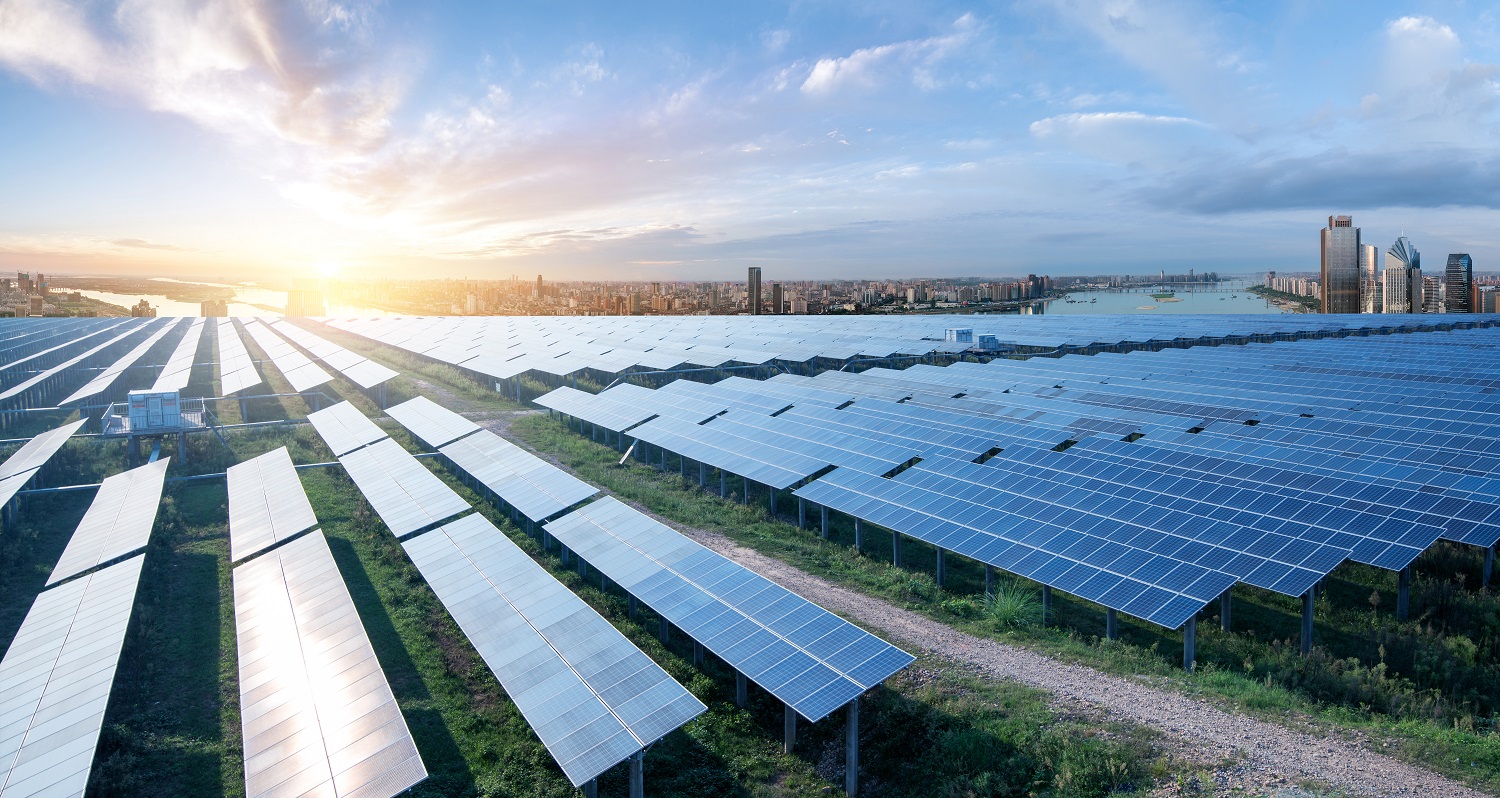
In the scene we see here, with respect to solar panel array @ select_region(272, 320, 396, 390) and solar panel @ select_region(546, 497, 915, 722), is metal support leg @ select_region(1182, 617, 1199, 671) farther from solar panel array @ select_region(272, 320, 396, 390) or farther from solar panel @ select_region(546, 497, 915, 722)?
solar panel array @ select_region(272, 320, 396, 390)

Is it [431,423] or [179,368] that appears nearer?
[431,423]

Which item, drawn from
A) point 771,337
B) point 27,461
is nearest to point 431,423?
point 27,461

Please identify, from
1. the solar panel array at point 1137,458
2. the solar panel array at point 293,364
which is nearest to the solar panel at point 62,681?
the solar panel array at point 1137,458

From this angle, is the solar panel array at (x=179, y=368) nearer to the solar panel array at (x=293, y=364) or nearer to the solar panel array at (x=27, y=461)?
the solar panel array at (x=27, y=461)

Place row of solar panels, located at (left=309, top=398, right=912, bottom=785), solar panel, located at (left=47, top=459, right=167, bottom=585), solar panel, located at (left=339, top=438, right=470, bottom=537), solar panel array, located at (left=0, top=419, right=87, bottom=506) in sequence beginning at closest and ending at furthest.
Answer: row of solar panels, located at (left=309, top=398, right=912, bottom=785) → solar panel, located at (left=47, top=459, right=167, bottom=585) → solar panel, located at (left=339, top=438, right=470, bottom=537) → solar panel array, located at (left=0, top=419, right=87, bottom=506)

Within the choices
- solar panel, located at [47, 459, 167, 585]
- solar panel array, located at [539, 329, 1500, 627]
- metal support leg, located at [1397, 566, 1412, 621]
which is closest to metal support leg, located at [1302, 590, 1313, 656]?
solar panel array, located at [539, 329, 1500, 627]

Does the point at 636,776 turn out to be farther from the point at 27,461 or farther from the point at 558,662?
the point at 27,461
